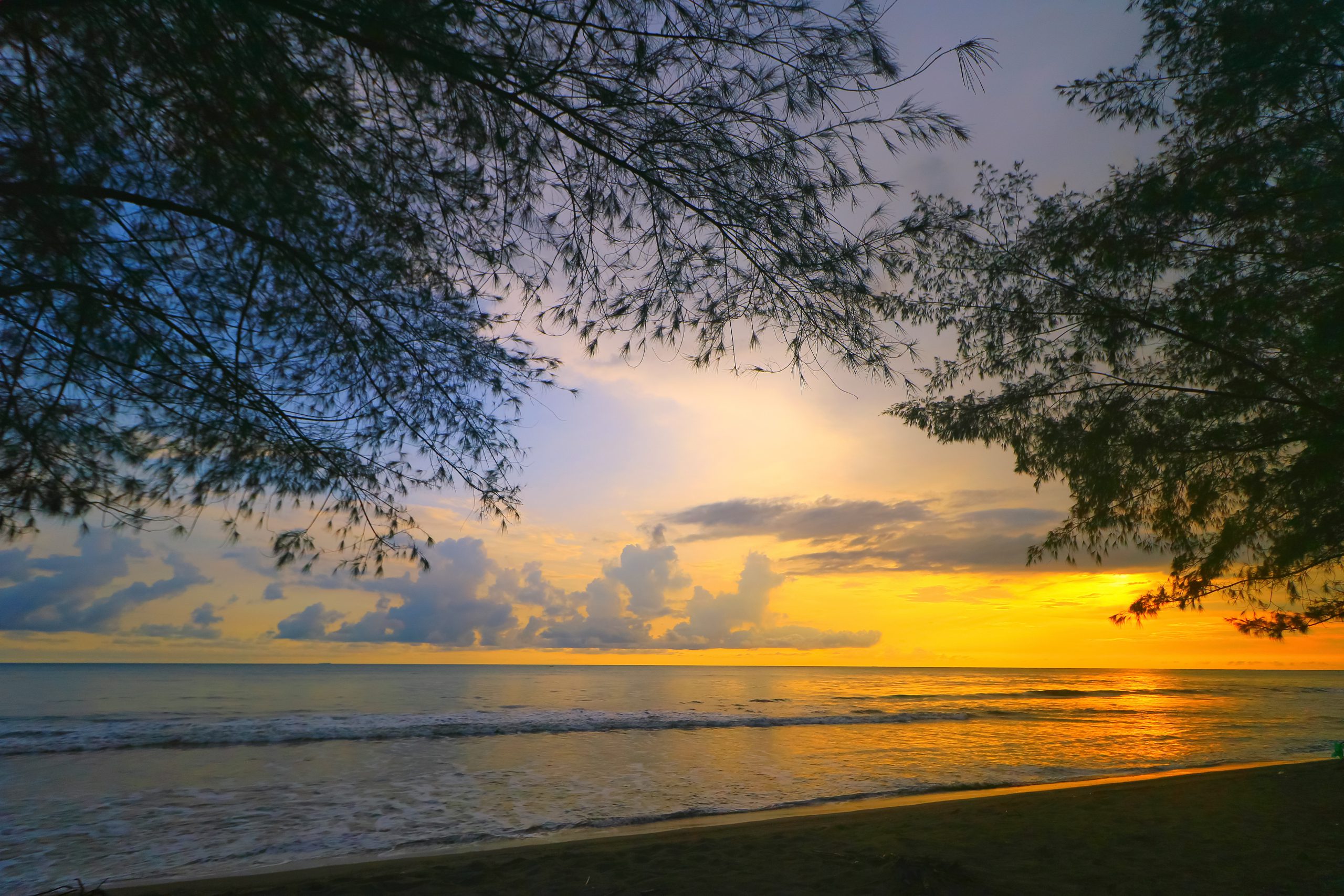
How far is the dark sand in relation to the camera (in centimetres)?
503

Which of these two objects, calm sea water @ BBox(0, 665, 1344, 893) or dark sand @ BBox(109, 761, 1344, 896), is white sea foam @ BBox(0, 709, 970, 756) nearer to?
calm sea water @ BBox(0, 665, 1344, 893)

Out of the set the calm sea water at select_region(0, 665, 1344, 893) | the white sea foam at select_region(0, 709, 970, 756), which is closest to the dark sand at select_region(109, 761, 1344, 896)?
the calm sea water at select_region(0, 665, 1344, 893)

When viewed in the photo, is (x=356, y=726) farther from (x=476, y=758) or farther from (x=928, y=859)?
(x=928, y=859)

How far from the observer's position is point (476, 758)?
13.9 meters

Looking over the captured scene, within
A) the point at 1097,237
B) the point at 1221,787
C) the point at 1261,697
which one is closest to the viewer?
the point at 1097,237

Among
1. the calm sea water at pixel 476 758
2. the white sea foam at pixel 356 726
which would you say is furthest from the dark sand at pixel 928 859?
the white sea foam at pixel 356 726

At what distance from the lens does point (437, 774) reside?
1187cm

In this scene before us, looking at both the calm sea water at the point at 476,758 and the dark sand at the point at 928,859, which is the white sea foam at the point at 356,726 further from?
the dark sand at the point at 928,859

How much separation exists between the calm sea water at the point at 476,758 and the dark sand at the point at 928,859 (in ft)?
5.68

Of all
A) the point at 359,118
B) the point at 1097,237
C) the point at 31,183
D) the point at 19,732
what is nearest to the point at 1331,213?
the point at 1097,237

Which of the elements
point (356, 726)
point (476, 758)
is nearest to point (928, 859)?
point (476, 758)

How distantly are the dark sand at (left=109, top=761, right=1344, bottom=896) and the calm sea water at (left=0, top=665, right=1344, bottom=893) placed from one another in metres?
1.73

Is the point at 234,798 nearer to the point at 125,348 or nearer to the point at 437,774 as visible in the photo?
the point at 437,774

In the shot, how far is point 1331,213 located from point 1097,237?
173cm
